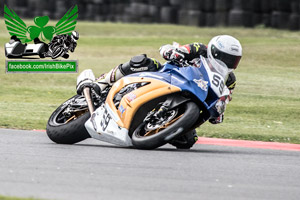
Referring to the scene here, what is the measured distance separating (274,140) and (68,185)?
4120 millimetres

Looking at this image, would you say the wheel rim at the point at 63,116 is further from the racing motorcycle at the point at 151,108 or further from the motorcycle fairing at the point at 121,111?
the motorcycle fairing at the point at 121,111

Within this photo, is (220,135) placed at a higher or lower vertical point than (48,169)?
lower

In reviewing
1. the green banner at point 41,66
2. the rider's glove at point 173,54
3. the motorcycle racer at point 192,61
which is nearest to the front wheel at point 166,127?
the motorcycle racer at point 192,61

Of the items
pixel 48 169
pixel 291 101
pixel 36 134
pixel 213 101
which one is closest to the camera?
pixel 48 169

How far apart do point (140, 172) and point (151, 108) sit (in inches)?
51.9

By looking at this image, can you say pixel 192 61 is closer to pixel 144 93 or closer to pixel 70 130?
pixel 144 93

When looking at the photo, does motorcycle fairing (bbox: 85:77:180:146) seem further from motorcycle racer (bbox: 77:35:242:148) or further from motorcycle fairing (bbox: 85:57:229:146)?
motorcycle racer (bbox: 77:35:242:148)

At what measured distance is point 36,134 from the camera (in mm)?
8242

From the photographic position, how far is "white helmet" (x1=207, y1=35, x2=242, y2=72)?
7.13 metres

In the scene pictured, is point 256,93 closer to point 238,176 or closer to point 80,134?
point 80,134

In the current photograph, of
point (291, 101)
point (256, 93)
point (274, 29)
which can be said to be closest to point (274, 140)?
point (291, 101)

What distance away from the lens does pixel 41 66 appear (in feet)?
54.1

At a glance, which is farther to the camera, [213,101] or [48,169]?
[213,101]

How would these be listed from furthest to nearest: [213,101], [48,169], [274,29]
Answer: [274,29], [213,101], [48,169]
